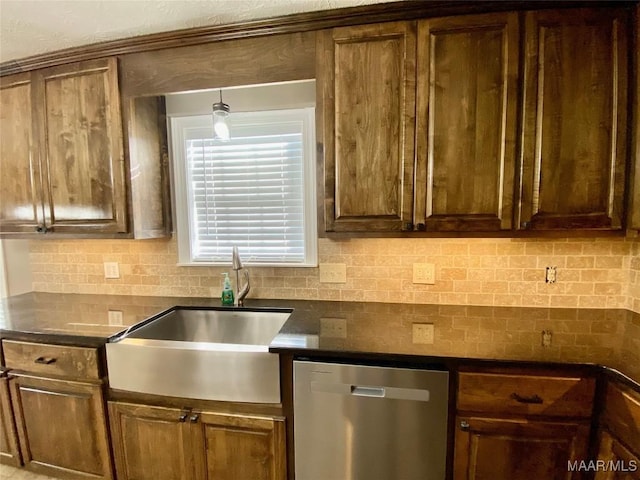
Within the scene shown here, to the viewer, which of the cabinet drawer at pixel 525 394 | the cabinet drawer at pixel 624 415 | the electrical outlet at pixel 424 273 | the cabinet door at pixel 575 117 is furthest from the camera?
the electrical outlet at pixel 424 273

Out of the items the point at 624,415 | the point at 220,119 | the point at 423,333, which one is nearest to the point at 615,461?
the point at 624,415

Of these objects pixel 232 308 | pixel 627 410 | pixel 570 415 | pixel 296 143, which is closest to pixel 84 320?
pixel 232 308

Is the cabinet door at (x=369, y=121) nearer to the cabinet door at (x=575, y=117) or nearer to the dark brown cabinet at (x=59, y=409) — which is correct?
Answer: the cabinet door at (x=575, y=117)

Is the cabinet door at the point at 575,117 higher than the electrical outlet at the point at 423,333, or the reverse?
the cabinet door at the point at 575,117

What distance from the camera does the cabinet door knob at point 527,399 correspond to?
3.79 ft

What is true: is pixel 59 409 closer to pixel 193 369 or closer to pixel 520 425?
pixel 193 369

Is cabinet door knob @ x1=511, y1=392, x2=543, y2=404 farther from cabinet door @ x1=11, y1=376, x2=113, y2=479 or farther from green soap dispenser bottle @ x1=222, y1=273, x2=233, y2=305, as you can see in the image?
cabinet door @ x1=11, y1=376, x2=113, y2=479

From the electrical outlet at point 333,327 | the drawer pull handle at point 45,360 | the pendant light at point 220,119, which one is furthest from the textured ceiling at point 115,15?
the drawer pull handle at point 45,360

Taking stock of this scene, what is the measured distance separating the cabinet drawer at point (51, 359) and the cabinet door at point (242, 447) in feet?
2.00

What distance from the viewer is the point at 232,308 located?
183 centimetres

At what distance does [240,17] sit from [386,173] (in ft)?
3.27

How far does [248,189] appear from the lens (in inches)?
78.3

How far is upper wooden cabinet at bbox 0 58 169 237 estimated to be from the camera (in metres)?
1.70

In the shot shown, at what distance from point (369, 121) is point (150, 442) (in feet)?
5.90
